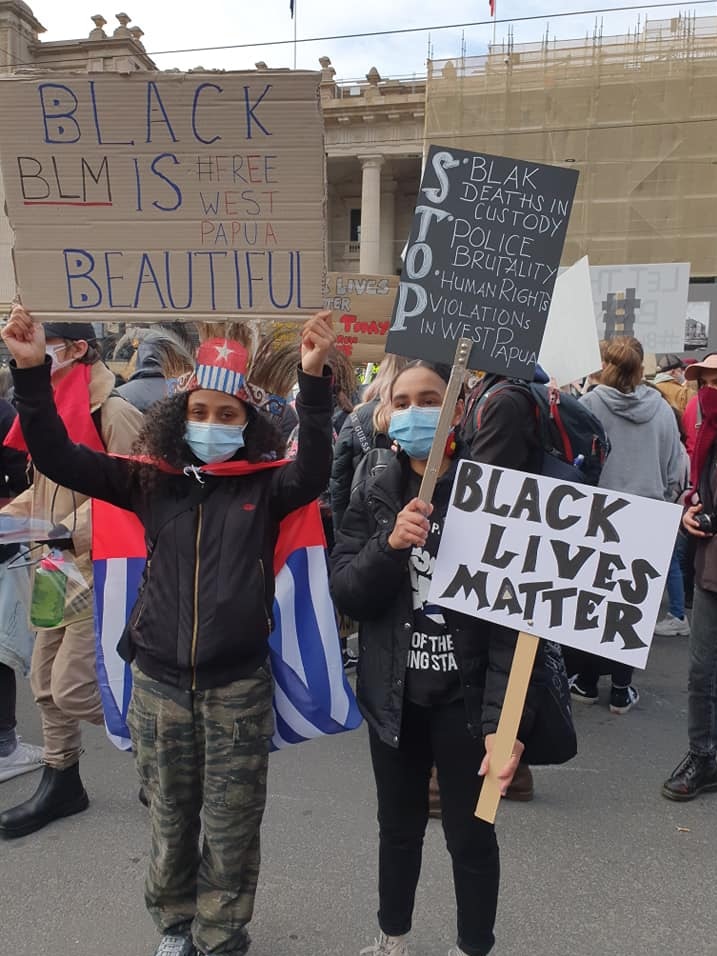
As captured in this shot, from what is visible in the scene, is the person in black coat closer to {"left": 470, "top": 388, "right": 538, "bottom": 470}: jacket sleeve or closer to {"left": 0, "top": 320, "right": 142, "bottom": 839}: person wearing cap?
{"left": 470, "top": 388, "right": 538, "bottom": 470}: jacket sleeve

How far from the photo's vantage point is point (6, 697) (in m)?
3.53

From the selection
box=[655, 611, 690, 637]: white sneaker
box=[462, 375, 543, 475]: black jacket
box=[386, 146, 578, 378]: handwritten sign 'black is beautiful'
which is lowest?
box=[655, 611, 690, 637]: white sneaker

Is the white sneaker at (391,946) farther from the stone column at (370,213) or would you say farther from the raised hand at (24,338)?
the stone column at (370,213)

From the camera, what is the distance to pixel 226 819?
83.6 inches

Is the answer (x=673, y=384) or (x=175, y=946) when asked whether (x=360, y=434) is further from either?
(x=673, y=384)

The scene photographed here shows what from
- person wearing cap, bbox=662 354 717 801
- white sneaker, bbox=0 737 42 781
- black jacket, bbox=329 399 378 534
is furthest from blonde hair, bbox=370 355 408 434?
white sneaker, bbox=0 737 42 781

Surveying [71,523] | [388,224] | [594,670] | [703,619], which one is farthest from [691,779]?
[388,224]

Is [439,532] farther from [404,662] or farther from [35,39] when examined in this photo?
[35,39]

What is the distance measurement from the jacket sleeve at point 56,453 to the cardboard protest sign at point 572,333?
1964 millimetres

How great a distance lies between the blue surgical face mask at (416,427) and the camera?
212cm

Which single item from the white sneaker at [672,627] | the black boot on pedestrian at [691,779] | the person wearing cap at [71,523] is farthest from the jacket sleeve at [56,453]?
the white sneaker at [672,627]

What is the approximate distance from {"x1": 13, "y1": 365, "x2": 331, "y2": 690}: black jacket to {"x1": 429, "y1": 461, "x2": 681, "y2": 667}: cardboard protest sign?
1.47ft

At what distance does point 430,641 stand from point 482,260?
101cm

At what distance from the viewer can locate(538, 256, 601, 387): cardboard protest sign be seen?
10.8 ft
